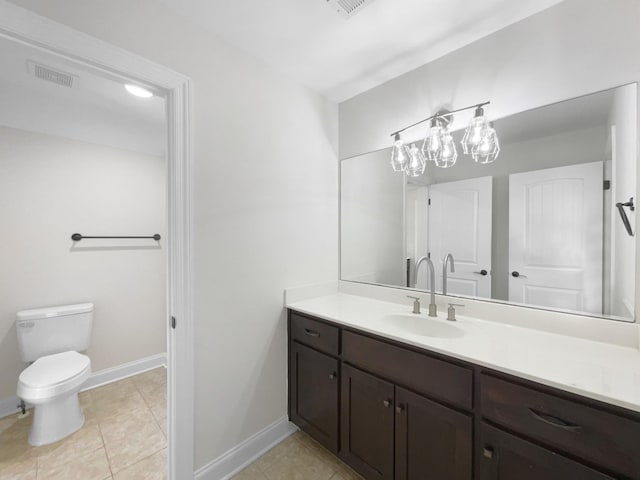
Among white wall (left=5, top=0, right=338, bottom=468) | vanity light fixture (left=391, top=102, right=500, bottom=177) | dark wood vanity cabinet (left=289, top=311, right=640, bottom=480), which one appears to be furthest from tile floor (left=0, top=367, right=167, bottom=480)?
vanity light fixture (left=391, top=102, right=500, bottom=177)

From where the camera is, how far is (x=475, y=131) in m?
1.38

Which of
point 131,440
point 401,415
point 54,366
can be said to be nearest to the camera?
point 401,415

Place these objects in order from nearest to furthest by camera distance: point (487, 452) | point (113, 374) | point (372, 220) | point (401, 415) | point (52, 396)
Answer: point (487, 452) < point (401, 415) < point (52, 396) < point (372, 220) < point (113, 374)

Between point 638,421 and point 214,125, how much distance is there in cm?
196

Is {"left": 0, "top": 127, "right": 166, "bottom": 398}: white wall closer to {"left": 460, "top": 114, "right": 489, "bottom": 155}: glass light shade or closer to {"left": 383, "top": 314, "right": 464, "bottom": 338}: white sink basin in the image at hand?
{"left": 383, "top": 314, "right": 464, "bottom": 338}: white sink basin

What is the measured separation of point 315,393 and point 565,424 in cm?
116

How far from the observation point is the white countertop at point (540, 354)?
0.78 metres

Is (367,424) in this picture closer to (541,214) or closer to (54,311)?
(541,214)

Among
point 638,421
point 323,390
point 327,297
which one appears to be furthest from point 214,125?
point 638,421

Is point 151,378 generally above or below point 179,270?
below

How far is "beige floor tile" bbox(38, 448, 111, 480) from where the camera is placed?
1414mm

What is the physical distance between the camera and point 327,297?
1951mm

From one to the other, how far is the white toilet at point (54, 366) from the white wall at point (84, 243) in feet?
0.49

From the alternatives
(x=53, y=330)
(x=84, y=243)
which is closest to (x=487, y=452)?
(x=53, y=330)
